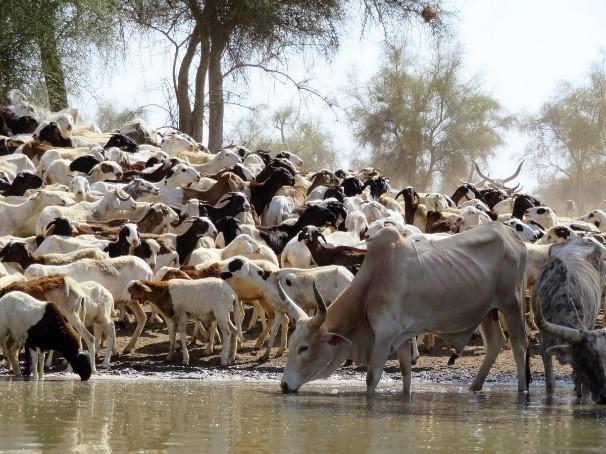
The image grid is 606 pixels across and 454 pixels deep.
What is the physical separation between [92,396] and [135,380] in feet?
8.50

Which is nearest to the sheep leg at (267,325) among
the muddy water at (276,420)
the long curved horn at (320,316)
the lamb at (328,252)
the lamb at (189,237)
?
the lamb at (328,252)

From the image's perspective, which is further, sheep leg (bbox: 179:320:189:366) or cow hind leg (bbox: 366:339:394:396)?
sheep leg (bbox: 179:320:189:366)

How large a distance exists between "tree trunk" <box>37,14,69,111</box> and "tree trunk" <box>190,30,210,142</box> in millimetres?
3988

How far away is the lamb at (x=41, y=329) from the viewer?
1450cm

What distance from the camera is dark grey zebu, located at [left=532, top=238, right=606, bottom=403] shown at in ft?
38.9

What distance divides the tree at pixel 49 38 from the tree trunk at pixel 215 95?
3.38 metres

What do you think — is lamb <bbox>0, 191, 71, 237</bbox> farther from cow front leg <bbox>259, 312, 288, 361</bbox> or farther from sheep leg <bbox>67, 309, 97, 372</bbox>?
sheep leg <bbox>67, 309, 97, 372</bbox>

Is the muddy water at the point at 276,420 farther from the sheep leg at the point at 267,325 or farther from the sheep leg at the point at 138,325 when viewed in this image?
the sheep leg at the point at 267,325

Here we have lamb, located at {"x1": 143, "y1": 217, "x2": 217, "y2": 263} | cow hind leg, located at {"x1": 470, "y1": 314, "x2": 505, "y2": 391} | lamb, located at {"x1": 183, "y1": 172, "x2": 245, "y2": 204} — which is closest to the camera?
cow hind leg, located at {"x1": 470, "y1": 314, "x2": 505, "y2": 391}

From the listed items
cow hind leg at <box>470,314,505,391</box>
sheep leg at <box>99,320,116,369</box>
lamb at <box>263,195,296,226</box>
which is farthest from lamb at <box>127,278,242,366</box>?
lamb at <box>263,195,296,226</box>

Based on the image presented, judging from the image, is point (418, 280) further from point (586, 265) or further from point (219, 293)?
point (219, 293)

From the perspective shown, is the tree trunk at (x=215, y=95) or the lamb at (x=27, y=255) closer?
the lamb at (x=27, y=255)

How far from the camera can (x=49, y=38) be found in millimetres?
30609

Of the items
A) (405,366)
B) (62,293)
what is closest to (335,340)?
(405,366)
